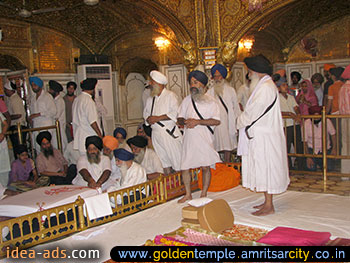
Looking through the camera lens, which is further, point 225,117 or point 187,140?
point 225,117

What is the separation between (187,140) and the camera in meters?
4.64

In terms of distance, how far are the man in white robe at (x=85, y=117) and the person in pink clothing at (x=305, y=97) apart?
403cm

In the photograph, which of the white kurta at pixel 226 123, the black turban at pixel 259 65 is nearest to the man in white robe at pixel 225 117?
the white kurta at pixel 226 123

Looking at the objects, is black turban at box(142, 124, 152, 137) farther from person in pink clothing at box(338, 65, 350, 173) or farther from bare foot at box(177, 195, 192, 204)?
person in pink clothing at box(338, 65, 350, 173)

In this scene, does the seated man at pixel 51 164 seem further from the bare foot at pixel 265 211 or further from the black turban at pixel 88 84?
the bare foot at pixel 265 211

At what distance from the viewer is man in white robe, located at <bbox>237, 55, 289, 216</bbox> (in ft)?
13.0

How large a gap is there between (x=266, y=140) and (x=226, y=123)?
2547 millimetres

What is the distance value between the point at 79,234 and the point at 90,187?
85cm

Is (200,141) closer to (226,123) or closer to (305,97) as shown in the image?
(226,123)

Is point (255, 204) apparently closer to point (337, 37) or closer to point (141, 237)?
point (141, 237)

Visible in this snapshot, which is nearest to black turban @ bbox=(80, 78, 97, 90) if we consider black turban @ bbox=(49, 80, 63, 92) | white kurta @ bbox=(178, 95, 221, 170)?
white kurta @ bbox=(178, 95, 221, 170)

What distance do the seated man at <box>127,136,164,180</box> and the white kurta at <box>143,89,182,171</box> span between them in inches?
11.3

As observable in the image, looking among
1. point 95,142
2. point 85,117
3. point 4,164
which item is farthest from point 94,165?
point 4,164

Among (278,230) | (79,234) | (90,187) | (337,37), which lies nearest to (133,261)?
(79,234)
